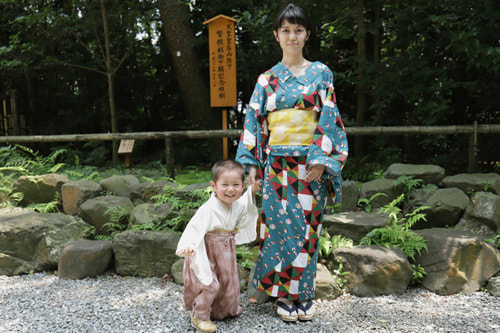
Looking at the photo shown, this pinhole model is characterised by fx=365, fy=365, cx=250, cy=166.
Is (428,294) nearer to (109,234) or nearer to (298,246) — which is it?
(298,246)

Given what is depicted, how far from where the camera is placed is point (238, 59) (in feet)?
20.2

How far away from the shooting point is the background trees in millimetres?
4402

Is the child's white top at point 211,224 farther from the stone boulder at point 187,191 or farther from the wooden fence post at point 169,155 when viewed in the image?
the wooden fence post at point 169,155

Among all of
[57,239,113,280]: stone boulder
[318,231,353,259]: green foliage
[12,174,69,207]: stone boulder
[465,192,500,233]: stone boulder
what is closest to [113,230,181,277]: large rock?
[57,239,113,280]: stone boulder

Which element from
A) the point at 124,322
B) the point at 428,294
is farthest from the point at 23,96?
the point at 428,294

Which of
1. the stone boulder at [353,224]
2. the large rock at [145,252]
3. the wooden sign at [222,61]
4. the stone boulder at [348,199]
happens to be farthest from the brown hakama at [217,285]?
the wooden sign at [222,61]

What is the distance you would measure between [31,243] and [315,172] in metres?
3.09

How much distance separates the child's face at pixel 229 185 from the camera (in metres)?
2.44

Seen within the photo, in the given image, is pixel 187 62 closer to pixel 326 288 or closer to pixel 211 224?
pixel 211 224

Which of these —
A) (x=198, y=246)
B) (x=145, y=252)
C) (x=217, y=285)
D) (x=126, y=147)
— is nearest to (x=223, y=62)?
(x=126, y=147)

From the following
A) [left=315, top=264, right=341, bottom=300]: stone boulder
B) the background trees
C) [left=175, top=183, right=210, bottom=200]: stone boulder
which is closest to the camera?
[left=315, top=264, right=341, bottom=300]: stone boulder

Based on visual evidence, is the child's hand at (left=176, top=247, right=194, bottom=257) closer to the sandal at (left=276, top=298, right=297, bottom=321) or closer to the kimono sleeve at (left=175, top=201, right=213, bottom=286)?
the kimono sleeve at (left=175, top=201, right=213, bottom=286)

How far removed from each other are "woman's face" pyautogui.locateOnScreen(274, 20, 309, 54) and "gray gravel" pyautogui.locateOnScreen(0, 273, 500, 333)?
1929 millimetres

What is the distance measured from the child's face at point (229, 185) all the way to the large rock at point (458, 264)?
6.12ft
